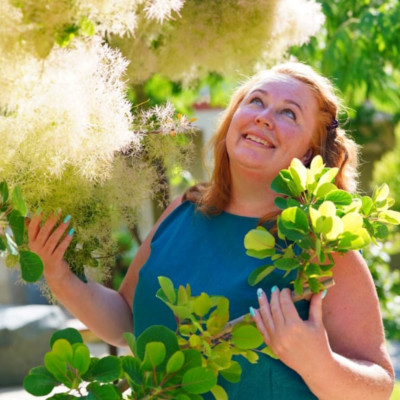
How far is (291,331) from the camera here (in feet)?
4.78

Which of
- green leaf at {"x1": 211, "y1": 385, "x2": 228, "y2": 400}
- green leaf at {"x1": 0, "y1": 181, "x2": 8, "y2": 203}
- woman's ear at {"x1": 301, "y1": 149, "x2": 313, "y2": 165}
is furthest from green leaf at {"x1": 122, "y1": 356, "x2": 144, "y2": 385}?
woman's ear at {"x1": 301, "y1": 149, "x2": 313, "y2": 165}

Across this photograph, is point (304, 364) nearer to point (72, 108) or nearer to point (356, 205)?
point (356, 205)

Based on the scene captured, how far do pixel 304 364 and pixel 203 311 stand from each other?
29 centimetres

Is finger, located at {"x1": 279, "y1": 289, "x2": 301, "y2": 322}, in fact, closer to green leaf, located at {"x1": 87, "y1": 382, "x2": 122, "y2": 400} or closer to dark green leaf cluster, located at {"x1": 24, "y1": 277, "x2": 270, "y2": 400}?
dark green leaf cluster, located at {"x1": 24, "y1": 277, "x2": 270, "y2": 400}

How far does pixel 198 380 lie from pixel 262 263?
22.6 inches

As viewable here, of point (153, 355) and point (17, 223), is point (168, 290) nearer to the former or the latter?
point (153, 355)

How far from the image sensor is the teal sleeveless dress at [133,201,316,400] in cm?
172

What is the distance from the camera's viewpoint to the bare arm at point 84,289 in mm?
1736

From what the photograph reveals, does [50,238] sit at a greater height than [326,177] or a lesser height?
lesser

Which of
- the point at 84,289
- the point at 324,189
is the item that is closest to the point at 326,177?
the point at 324,189

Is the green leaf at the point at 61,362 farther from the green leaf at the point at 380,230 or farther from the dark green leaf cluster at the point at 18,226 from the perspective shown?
the green leaf at the point at 380,230

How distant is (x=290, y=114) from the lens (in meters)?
1.88

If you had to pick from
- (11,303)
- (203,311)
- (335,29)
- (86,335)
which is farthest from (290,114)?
(11,303)

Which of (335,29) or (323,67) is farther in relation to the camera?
(335,29)
